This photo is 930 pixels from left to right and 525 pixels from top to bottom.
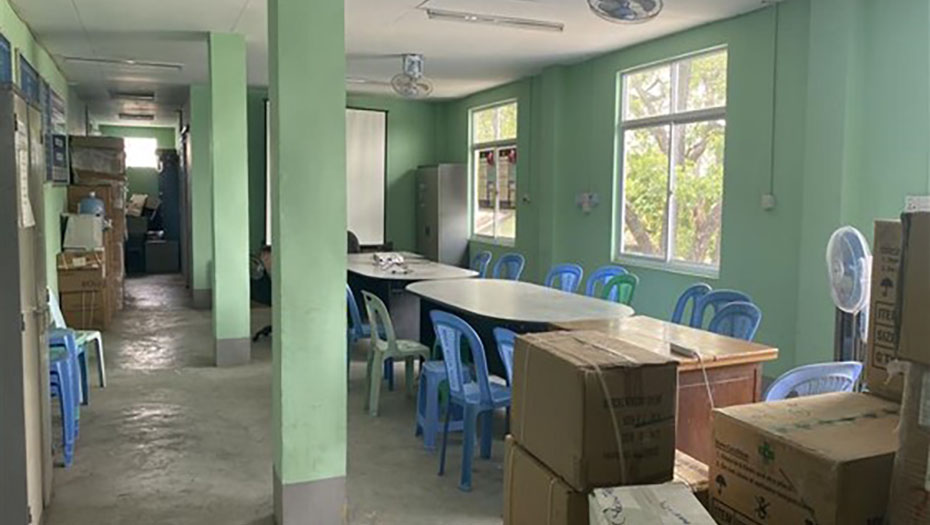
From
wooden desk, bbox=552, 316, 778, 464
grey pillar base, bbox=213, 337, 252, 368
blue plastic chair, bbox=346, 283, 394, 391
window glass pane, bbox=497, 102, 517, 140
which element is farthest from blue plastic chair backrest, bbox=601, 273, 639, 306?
window glass pane, bbox=497, 102, 517, 140

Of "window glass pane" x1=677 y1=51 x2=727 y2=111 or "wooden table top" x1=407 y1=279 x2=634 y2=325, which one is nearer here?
"wooden table top" x1=407 y1=279 x2=634 y2=325

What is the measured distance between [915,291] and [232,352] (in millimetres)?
6024

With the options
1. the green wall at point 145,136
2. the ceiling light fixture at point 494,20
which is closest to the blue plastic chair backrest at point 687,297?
the ceiling light fixture at point 494,20

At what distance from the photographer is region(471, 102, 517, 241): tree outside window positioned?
10.2 metres

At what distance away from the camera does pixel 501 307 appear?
483 cm

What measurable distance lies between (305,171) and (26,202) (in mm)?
1148

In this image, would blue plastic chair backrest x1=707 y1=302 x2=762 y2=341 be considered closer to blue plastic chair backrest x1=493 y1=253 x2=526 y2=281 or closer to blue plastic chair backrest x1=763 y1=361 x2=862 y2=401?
blue plastic chair backrest x1=763 y1=361 x2=862 y2=401

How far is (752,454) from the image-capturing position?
1765 millimetres

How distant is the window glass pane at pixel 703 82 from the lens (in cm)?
634

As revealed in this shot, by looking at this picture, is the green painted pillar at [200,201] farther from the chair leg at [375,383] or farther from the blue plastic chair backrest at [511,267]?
the chair leg at [375,383]

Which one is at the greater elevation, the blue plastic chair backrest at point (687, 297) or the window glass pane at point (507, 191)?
the window glass pane at point (507, 191)

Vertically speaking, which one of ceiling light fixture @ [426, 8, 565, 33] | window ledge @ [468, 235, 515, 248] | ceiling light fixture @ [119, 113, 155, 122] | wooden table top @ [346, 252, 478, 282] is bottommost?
wooden table top @ [346, 252, 478, 282]

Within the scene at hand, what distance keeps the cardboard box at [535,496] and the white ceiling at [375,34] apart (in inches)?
166

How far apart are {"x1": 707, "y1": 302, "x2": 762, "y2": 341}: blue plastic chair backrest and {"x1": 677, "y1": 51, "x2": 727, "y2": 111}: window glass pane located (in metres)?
2.52
